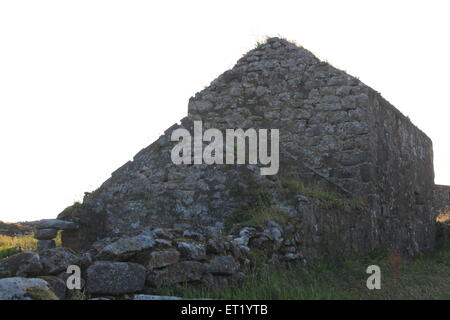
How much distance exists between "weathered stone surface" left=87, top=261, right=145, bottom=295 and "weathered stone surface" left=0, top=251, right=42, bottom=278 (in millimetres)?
471

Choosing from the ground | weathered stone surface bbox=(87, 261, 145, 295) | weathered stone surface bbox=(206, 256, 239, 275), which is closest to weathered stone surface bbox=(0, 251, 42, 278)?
weathered stone surface bbox=(87, 261, 145, 295)

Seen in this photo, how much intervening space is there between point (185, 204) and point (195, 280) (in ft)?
10.2

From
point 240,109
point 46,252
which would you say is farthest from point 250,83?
point 46,252

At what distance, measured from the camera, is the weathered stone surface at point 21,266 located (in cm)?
470

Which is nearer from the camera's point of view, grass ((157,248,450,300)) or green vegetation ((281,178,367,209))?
grass ((157,248,450,300))

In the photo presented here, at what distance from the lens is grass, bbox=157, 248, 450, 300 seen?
526 cm

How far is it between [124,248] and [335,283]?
9.55ft

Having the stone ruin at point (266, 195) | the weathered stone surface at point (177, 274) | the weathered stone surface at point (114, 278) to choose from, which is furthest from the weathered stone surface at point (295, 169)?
the weathered stone surface at point (114, 278)

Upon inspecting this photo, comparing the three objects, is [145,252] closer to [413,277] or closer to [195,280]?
[195,280]

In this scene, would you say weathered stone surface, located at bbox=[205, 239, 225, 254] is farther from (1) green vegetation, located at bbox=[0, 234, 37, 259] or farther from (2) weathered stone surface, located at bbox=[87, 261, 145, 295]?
(1) green vegetation, located at bbox=[0, 234, 37, 259]

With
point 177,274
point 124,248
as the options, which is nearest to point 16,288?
point 124,248

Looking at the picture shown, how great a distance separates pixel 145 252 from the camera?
17.1 ft

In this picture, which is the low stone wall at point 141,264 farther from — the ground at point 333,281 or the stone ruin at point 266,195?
the ground at point 333,281

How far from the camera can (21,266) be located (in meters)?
4.76
